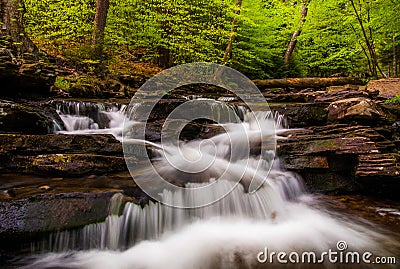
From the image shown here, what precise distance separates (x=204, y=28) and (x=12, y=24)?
6794mm

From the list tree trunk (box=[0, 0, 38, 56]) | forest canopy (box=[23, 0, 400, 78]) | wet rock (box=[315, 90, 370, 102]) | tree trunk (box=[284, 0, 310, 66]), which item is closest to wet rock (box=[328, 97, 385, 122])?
wet rock (box=[315, 90, 370, 102])

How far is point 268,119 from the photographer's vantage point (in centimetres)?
682

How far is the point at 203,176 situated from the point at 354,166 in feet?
8.42

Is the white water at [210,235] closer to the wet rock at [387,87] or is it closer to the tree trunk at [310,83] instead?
the wet rock at [387,87]

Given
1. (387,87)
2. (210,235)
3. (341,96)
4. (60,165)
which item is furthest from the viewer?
(387,87)

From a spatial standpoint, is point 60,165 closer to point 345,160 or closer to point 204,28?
point 345,160

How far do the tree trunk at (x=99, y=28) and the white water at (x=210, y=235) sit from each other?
694cm

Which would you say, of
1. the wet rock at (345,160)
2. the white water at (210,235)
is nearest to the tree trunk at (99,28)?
the white water at (210,235)

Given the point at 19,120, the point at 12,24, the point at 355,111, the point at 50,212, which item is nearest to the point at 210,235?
the point at 50,212

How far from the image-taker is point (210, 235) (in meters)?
3.27

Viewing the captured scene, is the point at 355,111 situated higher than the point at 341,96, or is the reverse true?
the point at 341,96

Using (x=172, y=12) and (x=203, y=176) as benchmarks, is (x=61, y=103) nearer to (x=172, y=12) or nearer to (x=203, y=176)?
(x=203, y=176)

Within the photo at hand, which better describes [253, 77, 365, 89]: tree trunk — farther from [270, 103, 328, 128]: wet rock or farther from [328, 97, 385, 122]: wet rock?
[328, 97, 385, 122]: wet rock

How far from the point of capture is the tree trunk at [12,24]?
7141 millimetres
